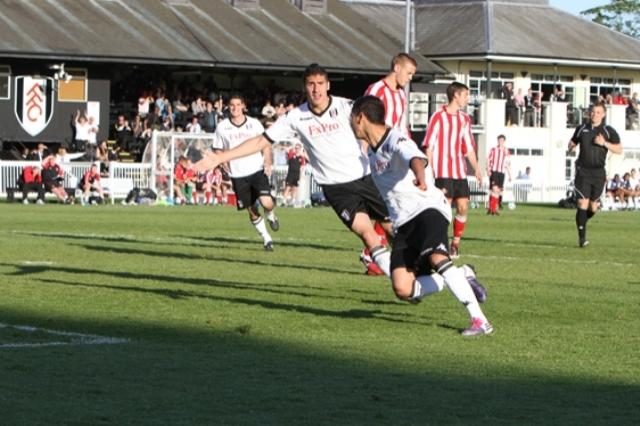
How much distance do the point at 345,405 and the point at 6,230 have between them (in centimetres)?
1853

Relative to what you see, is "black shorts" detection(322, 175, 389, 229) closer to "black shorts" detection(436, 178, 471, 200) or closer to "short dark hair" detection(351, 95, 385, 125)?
"short dark hair" detection(351, 95, 385, 125)

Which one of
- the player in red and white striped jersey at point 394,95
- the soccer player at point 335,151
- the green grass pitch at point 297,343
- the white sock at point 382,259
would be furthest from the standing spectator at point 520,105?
the white sock at point 382,259

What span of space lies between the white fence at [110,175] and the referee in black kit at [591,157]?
2421 centimetres

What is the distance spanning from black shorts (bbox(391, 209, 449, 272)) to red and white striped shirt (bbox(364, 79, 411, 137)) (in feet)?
17.6

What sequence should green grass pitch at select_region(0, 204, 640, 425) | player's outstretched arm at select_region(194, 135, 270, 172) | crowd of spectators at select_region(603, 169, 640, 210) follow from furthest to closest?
crowd of spectators at select_region(603, 169, 640, 210), player's outstretched arm at select_region(194, 135, 270, 172), green grass pitch at select_region(0, 204, 640, 425)

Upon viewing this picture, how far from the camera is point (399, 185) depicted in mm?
11891

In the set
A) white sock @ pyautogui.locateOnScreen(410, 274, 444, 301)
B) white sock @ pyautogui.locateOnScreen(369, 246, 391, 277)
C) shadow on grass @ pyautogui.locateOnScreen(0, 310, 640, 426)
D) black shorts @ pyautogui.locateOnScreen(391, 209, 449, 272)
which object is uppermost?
black shorts @ pyautogui.locateOnScreen(391, 209, 449, 272)

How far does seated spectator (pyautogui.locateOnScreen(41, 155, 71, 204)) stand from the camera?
43656 millimetres

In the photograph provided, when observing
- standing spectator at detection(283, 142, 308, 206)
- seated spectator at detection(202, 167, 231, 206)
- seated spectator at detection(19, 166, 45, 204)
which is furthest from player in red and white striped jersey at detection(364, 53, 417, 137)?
seated spectator at detection(202, 167, 231, 206)

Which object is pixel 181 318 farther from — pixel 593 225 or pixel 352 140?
pixel 593 225

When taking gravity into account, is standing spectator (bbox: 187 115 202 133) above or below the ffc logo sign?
below

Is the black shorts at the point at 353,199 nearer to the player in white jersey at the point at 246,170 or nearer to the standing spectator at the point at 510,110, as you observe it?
the player in white jersey at the point at 246,170

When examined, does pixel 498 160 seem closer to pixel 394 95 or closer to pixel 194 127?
pixel 194 127

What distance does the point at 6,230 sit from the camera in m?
26.2
